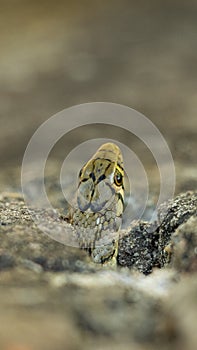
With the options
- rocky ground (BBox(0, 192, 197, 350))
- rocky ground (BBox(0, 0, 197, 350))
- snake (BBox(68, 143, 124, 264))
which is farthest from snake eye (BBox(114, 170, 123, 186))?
rocky ground (BBox(0, 192, 197, 350))

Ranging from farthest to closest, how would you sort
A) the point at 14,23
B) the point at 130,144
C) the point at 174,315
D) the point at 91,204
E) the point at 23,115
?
the point at 14,23 → the point at 23,115 → the point at 130,144 → the point at 91,204 → the point at 174,315

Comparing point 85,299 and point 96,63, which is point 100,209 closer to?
point 85,299

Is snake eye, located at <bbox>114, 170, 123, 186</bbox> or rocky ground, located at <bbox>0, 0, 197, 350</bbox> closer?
rocky ground, located at <bbox>0, 0, 197, 350</bbox>

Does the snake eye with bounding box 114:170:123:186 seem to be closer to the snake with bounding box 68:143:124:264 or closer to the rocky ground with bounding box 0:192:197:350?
the snake with bounding box 68:143:124:264

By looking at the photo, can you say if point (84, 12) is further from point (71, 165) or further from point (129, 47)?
point (71, 165)

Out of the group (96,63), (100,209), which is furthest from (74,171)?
(96,63)

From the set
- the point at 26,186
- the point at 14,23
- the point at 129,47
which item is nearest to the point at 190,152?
the point at 26,186
